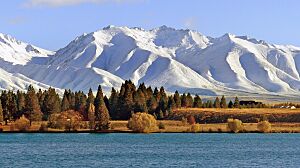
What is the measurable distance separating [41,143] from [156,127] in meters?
45.9

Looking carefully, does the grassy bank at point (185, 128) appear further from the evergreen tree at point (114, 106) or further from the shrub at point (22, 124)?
the evergreen tree at point (114, 106)

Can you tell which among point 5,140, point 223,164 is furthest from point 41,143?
point 223,164

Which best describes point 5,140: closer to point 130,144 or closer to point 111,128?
point 130,144

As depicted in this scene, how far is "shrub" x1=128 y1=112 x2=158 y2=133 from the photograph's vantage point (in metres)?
173

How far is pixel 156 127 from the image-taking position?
17725 cm

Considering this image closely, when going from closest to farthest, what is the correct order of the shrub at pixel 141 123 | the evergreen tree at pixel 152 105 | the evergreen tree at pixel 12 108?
1. the shrub at pixel 141 123
2. the evergreen tree at pixel 12 108
3. the evergreen tree at pixel 152 105

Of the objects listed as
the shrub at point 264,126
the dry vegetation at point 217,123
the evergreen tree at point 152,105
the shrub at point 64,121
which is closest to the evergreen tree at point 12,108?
the dry vegetation at point 217,123

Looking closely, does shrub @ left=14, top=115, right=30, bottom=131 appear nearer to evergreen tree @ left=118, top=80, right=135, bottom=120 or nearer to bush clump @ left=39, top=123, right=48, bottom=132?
bush clump @ left=39, top=123, right=48, bottom=132

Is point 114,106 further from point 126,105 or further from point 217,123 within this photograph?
point 217,123

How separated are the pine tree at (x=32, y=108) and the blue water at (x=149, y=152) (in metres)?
32.0

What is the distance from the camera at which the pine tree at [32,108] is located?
603ft

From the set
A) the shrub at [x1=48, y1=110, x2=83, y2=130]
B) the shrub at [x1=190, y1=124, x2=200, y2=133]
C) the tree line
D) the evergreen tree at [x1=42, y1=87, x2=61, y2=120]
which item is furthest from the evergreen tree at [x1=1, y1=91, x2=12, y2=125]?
the shrub at [x1=190, y1=124, x2=200, y2=133]

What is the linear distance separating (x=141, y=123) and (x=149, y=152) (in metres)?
58.1

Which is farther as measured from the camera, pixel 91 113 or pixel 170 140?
pixel 91 113
